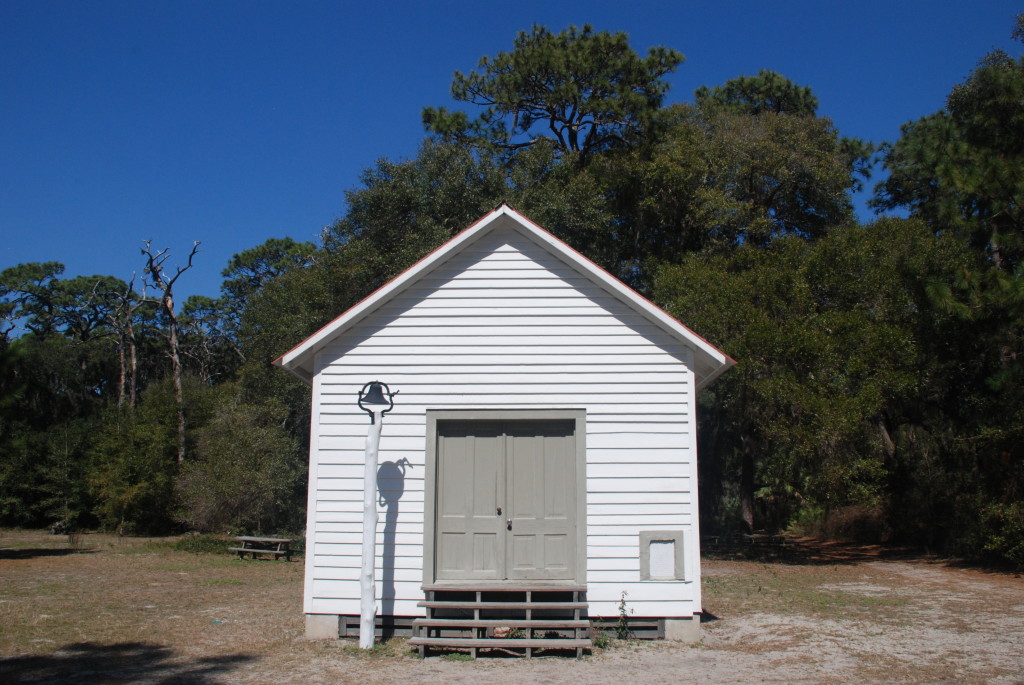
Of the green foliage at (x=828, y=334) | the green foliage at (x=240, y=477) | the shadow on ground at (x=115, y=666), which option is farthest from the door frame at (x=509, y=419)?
the green foliage at (x=240, y=477)

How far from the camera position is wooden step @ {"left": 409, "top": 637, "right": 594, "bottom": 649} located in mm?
8711

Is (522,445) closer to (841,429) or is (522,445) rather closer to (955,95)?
(841,429)

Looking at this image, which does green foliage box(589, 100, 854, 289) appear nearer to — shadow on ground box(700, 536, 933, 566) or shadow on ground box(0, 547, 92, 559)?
shadow on ground box(700, 536, 933, 566)

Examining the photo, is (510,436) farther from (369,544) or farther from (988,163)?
(988,163)

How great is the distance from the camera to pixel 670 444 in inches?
385

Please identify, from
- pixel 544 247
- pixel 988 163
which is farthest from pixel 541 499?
pixel 988 163

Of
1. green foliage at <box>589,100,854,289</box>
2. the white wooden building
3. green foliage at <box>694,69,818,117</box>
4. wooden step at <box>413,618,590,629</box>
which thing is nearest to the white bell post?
the white wooden building

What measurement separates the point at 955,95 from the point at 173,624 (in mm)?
22184

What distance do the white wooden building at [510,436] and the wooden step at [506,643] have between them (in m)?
0.67

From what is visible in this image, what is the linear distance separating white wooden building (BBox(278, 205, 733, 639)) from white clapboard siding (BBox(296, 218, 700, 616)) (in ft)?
0.06

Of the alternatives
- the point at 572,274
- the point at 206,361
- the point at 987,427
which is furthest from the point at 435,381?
the point at 206,361

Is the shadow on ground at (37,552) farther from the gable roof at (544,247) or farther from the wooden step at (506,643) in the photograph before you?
the wooden step at (506,643)

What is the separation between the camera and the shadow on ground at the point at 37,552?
19.7m

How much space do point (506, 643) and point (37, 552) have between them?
56.7 ft
